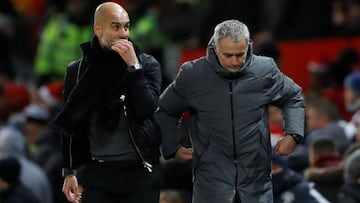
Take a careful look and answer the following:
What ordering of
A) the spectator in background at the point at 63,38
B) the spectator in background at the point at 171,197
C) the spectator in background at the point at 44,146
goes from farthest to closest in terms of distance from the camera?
1. the spectator in background at the point at 63,38
2. the spectator in background at the point at 44,146
3. the spectator in background at the point at 171,197

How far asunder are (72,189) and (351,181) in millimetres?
2793

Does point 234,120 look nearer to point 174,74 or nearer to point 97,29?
point 97,29

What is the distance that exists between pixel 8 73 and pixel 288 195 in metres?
9.09

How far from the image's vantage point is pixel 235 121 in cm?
914

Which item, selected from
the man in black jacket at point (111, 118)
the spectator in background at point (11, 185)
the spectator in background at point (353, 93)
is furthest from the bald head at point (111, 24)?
the spectator in background at point (353, 93)

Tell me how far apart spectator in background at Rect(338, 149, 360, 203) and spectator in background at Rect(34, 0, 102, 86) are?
263 inches

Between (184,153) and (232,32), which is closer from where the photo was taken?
(232,32)

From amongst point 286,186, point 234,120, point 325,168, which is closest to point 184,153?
point 234,120

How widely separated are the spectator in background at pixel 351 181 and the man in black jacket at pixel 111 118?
238 centimetres

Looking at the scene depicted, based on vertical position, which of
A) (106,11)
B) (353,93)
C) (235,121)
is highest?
(106,11)

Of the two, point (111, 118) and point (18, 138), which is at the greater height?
point (111, 118)

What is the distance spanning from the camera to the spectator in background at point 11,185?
13242 millimetres

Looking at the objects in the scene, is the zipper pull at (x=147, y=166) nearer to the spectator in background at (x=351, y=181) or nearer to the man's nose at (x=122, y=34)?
the man's nose at (x=122, y=34)

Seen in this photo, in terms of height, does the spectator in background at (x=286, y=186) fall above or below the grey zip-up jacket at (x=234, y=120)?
below
